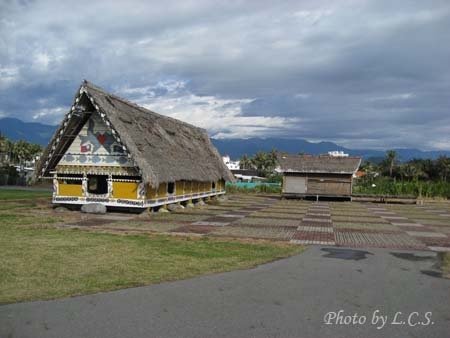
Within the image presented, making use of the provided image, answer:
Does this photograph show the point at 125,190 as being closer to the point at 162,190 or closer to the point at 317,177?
the point at 162,190

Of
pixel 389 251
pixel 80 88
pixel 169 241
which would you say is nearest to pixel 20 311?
pixel 169 241

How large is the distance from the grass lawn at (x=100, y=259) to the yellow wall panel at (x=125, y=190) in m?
6.09

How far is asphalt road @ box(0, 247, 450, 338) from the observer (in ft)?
18.3

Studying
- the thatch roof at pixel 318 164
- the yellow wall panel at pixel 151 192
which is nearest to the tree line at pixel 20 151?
the thatch roof at pixel 318 164

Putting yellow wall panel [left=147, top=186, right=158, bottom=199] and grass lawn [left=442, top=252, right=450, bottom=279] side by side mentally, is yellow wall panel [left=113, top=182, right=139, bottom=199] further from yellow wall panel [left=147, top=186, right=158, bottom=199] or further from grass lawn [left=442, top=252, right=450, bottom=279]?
grass lawn [left=442, top=252, right=450, bottom=279]

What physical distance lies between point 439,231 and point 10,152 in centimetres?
8106

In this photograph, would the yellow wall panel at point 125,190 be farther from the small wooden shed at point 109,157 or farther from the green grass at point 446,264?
the green grass at point 446,264

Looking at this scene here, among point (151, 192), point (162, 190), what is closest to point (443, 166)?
point (162, 190)

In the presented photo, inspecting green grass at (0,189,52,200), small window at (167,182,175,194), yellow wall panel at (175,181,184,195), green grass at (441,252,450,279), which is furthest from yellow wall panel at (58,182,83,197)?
green grass at (441,252,450,279)

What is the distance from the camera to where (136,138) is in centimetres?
2070

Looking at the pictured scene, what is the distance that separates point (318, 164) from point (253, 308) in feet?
105

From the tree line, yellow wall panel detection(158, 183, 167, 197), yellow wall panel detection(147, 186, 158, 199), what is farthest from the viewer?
the tree line

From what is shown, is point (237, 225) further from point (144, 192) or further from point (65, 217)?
point (65, 217)

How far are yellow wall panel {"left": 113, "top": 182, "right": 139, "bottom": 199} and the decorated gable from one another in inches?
34.1
